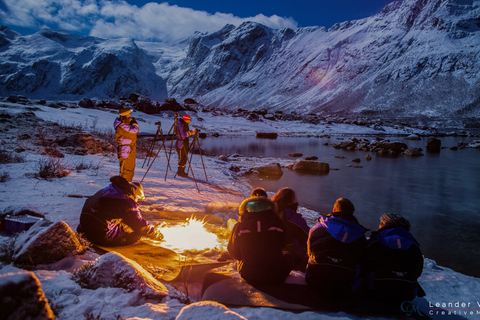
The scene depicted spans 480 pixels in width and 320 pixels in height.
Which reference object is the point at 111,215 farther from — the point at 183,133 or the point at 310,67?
the point at 310,67

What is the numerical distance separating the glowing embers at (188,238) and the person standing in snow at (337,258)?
203 centimetres

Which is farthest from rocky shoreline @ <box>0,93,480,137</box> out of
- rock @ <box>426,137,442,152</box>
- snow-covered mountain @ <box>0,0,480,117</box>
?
rock @ <box>426,137,442,152</box>

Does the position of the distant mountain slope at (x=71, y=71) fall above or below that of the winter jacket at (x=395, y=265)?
above

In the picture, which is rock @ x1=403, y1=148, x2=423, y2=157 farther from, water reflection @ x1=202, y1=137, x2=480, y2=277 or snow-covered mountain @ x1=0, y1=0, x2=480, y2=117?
snow-covered mountain @ x1=0, y1=0, x2=480, y2=117

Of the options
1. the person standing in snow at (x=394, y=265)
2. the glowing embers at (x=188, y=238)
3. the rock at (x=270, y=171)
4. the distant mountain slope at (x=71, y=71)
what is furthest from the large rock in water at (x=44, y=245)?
the distant mountain slope at (x=71, y=71)

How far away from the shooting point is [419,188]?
1264cm

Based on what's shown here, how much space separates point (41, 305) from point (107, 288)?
1.38 m

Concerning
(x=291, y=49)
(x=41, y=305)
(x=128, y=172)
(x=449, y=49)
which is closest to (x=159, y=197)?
(x=128, y=172)

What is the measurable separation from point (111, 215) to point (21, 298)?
2771 millimetres

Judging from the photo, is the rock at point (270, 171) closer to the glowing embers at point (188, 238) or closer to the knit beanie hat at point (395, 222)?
the glowing embers at point (188, 238)

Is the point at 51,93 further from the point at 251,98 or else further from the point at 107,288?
the point at 107,288

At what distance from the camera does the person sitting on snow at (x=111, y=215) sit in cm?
400

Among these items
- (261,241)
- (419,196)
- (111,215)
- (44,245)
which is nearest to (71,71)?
(419,196)

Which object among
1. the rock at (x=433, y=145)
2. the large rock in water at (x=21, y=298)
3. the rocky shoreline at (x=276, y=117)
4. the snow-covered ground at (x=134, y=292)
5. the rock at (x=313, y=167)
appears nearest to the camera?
the large rock in water at (x=21, y=298)
